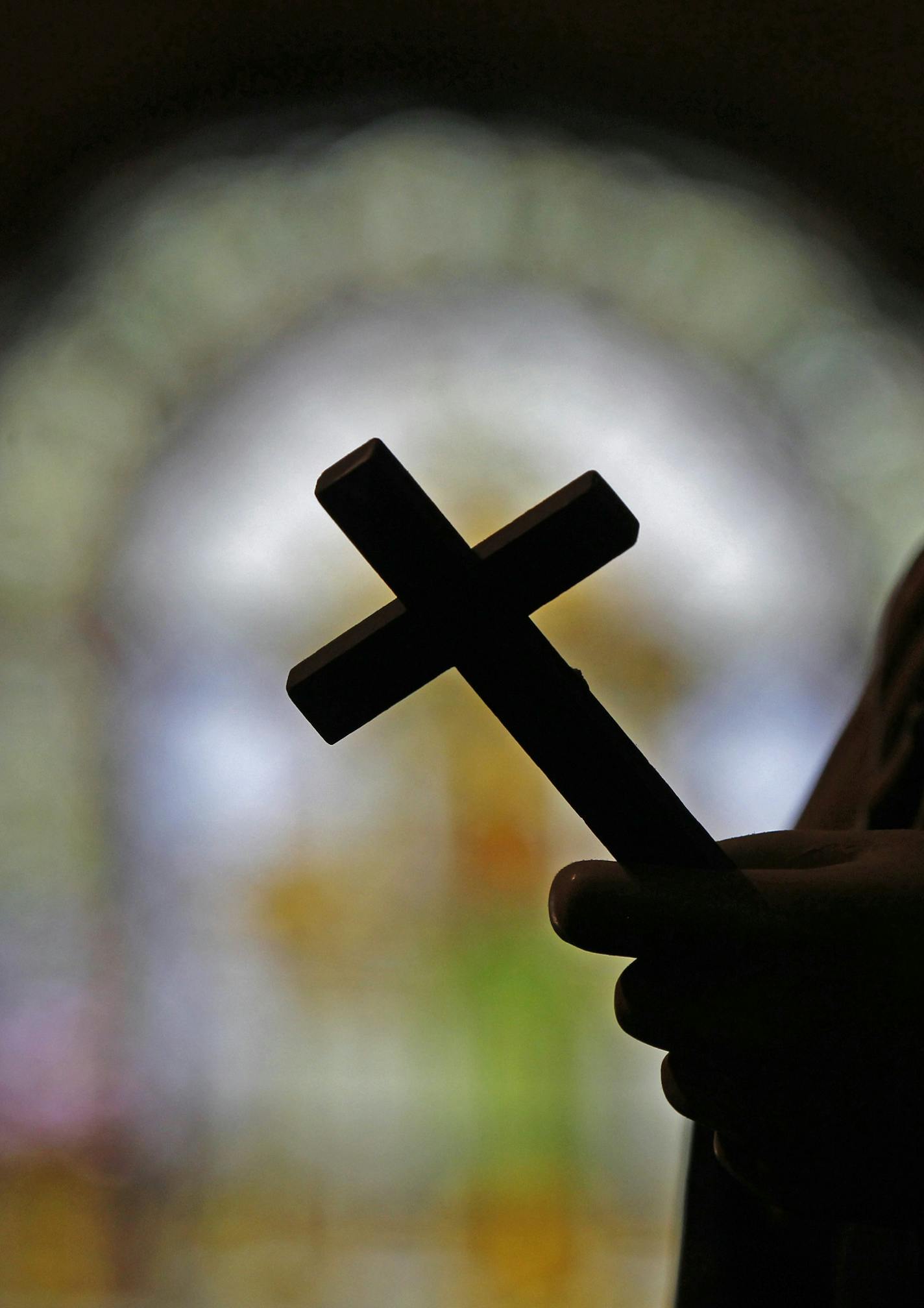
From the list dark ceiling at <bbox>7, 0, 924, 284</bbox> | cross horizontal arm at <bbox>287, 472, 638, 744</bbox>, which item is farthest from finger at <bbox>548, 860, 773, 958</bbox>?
dark ceiling at <bbox>7, 0, 924, 284</bbox>

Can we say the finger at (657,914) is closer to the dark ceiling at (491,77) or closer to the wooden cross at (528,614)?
the wooden cross at (528,614)

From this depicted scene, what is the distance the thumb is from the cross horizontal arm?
0.33 ft

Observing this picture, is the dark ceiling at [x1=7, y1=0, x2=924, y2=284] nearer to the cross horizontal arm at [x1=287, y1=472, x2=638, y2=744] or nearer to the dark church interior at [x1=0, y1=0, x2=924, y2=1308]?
the dark church interior at [x1=0, y1=0, x2=924, y2=1308]

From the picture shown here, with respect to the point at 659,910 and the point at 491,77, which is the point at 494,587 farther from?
the point at 491,77

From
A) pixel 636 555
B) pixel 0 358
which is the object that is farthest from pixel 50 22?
pixel 636 555

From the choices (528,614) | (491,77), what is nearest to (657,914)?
(528,614)

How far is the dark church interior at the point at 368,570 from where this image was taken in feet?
7.36

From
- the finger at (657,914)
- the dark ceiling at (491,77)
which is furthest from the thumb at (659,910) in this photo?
the dark ceiling at (491,77)

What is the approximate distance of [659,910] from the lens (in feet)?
1.40

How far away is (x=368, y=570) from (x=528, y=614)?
2089 mm

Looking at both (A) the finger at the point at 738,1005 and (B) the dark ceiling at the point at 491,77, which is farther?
(B) the dark ceiling at the point at 491,77

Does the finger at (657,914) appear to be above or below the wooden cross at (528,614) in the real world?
below

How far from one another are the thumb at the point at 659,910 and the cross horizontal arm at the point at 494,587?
10 cm

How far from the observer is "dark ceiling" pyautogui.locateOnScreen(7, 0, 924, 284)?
84.0 inches
